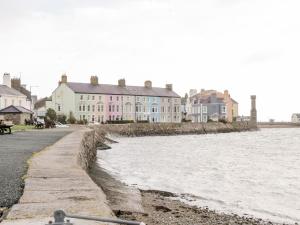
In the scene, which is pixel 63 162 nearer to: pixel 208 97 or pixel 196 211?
pixel 196 211

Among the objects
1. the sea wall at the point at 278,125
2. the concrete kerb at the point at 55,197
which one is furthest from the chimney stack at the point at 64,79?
the sea wall at the point at 278,125

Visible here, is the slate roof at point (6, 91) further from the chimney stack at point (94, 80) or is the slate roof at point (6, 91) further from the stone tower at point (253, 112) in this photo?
the stone tower at point (253, 112)

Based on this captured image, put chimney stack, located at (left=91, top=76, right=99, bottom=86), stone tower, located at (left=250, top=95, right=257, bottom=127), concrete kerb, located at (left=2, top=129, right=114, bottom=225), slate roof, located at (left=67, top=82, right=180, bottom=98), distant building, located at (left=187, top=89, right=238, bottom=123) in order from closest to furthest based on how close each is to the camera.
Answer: concrete kerb, located at (left=2, top=129, right=114, bottom=225)
slate roof, located at (left=67, top=82, right=180, bottom=98)
chimney stack, located at (left=91, top=76, right=99, bottom=86)
distant building, located at (left=187, top=89, right=238, bottom=123)
stone tower, located at (left=250, top=95, right=257, bottom=127)

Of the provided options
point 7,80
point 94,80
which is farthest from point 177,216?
point 94,80

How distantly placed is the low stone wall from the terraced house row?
9.37 meters

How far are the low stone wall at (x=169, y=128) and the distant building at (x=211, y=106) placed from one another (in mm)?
5087

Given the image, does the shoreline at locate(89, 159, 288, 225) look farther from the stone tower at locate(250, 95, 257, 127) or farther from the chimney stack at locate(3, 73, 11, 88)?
the stone tower at locate(250, 95, 257, 127)

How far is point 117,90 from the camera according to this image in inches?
4279

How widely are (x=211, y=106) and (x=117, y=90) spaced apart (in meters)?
35.3

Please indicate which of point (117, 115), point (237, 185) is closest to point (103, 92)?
point (117, 115)

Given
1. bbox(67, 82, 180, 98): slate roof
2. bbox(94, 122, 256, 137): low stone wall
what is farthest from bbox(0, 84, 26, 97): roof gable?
bbox(67, 82, 180, 98): slate roof

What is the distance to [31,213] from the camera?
6105 millimetres

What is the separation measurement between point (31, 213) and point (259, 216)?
8.27m

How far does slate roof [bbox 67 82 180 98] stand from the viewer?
101725mm
